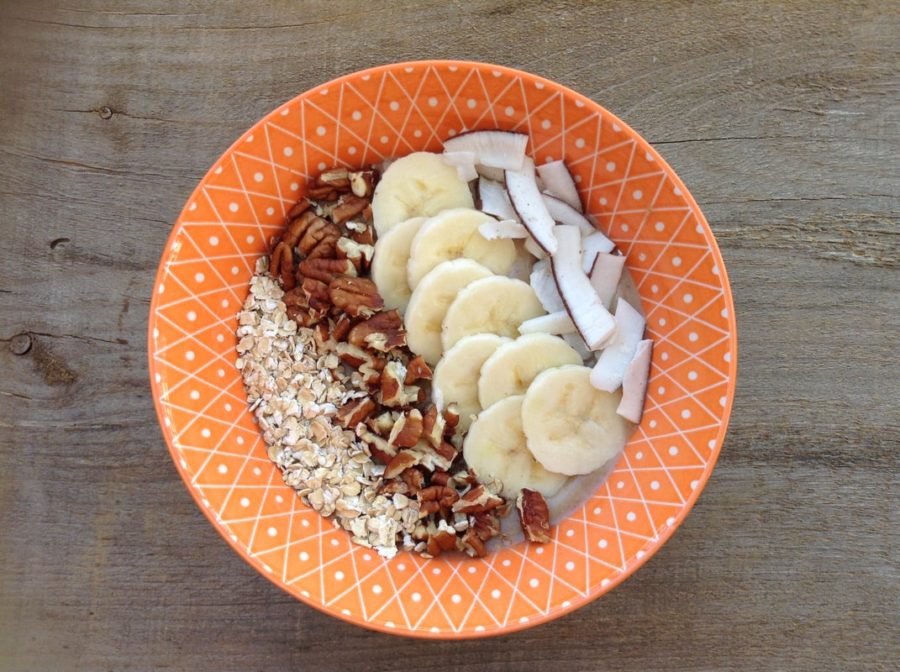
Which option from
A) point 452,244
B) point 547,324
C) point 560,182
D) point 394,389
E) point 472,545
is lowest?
point 472,545

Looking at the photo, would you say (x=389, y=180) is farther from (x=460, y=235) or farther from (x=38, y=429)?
(x=38, y=429)

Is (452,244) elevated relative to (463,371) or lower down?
elevated

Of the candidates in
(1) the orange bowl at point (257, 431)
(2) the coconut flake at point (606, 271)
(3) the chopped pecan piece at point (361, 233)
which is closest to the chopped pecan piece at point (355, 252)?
(3) the chopped pecan piece at point (361, 233)

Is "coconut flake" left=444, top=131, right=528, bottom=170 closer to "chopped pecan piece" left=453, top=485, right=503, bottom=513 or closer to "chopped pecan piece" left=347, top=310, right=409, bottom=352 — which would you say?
"chopped pecan piece" left=347, top=310, right=409, bottom=352

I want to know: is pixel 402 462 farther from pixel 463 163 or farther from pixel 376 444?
pixel 463 163

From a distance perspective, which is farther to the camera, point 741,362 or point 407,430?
point 741,362

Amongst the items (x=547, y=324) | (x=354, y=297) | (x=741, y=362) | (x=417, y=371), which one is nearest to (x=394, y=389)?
(x=417, y=371)
